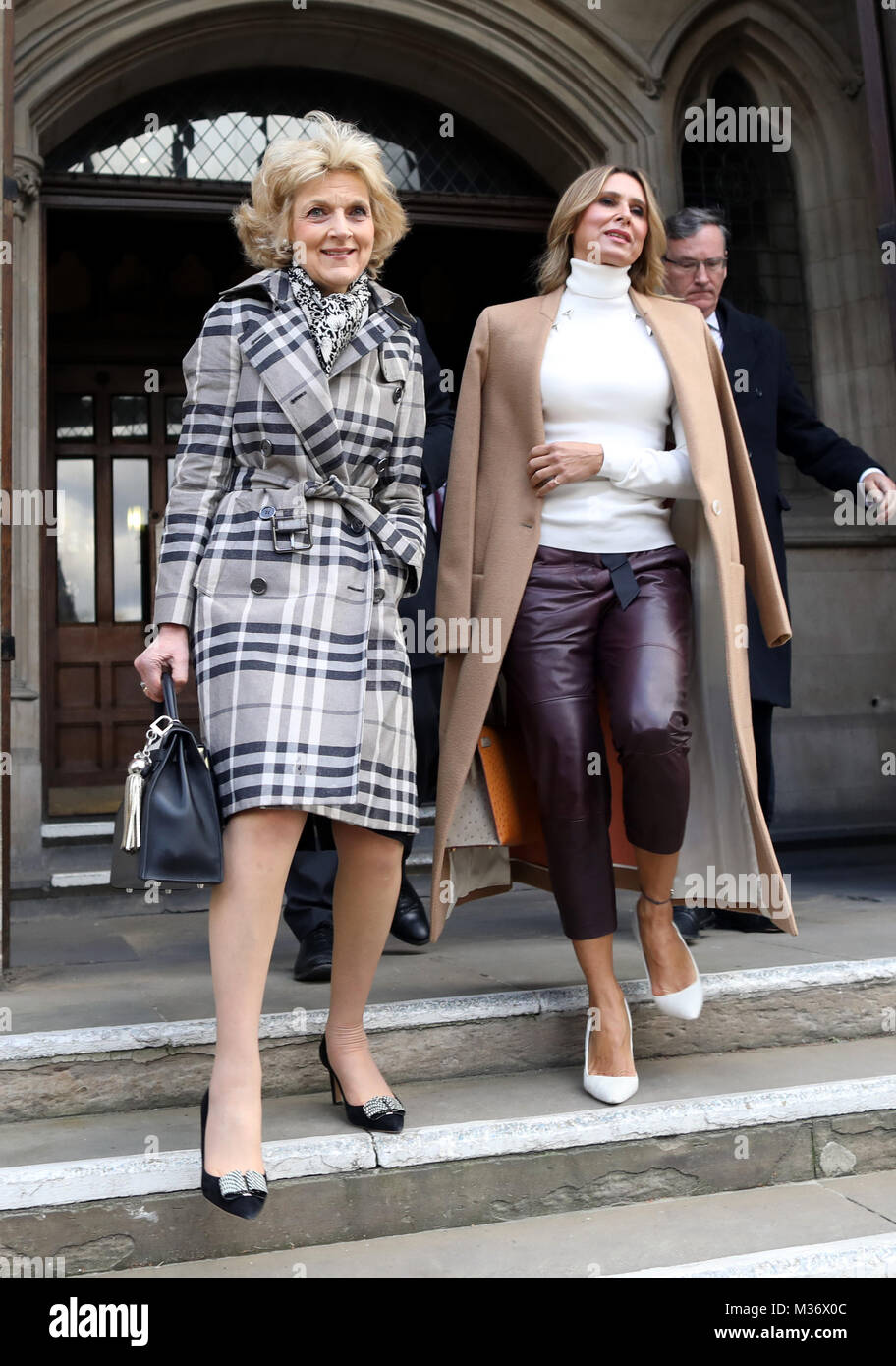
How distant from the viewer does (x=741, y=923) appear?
4.02 meters

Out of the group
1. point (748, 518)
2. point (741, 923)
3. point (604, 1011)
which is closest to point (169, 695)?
point (604, 1011)

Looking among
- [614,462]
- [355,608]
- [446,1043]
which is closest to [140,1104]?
[446,1043]

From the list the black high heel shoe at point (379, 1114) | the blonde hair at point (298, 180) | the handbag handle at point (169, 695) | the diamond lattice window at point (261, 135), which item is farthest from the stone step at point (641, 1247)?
the diamond lattice window at point (261, 135)

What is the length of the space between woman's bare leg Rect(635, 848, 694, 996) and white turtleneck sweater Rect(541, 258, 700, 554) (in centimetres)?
69

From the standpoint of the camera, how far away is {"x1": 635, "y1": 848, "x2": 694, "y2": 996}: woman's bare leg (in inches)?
107

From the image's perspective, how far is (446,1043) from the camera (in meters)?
2.78

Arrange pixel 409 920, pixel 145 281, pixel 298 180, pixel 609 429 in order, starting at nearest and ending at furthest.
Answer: pixel 298 180 → pixel 609 429 → pixel 409 920 → pixel 145 281

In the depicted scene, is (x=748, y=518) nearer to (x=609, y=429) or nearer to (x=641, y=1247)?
(x=609, y=429)

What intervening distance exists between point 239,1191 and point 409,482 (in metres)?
1.34

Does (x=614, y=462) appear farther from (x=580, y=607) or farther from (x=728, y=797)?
(x=728, y=797)

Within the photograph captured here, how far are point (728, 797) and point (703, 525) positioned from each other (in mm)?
624

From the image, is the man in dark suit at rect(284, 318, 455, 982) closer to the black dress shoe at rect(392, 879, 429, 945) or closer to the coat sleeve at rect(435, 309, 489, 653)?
the black dress shoe at rect(392, 879, 429, 945)

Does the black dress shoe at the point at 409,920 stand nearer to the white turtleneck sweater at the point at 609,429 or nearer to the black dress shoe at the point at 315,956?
the black dress shoe at the point at 315,956

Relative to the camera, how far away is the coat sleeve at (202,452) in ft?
7.60
